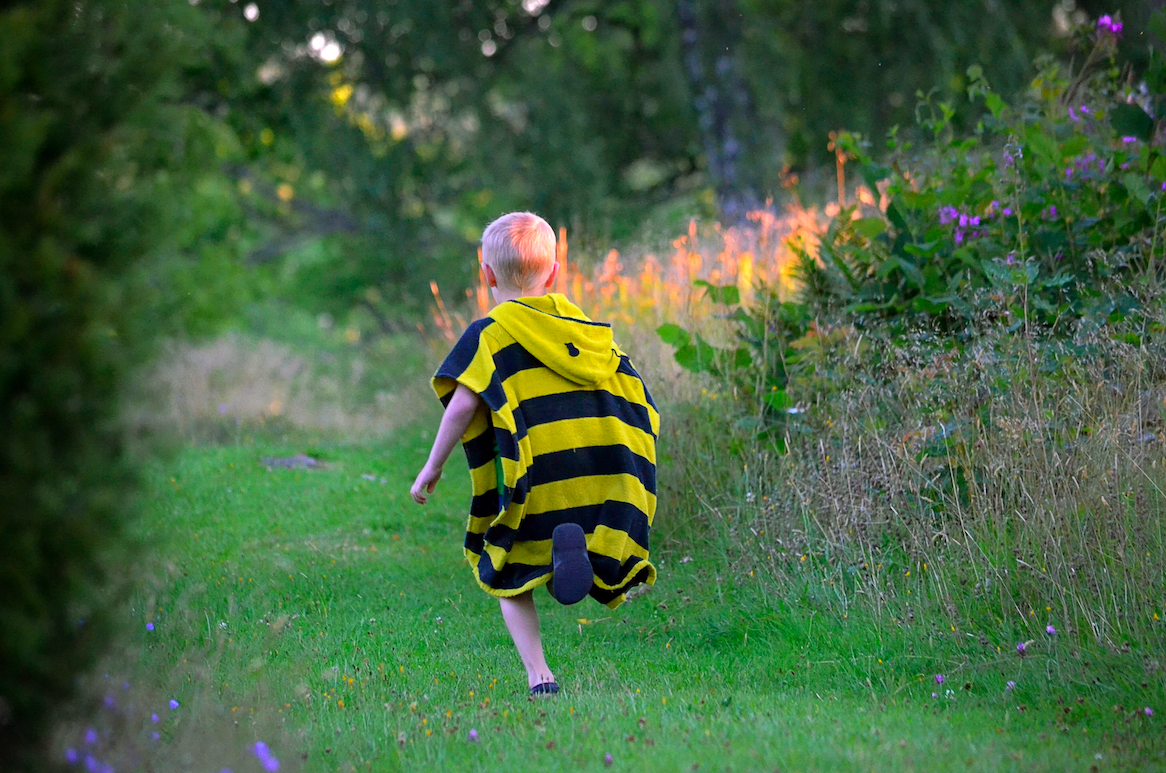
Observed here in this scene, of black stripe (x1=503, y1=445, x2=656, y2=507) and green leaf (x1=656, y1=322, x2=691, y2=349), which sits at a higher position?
Answer: green leaf (x1=656, y1=322, x2=691, y2=349)

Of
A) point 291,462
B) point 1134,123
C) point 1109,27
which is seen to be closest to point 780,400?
point 1134,123

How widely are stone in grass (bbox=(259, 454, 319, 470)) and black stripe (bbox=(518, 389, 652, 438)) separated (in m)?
4.60

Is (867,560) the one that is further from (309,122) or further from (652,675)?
(309,122)

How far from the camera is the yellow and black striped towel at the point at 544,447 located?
3557mm

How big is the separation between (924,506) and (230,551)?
3.68 metres

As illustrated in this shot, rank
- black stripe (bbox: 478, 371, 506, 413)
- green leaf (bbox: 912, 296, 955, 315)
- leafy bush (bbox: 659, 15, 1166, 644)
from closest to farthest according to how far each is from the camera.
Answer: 1. black stripe (bbox: 478, 371, 506, 413)
2. leafy bush (bbox: 659, 15, 1166, 644)
3. green leaf (bbox: 912, 296, 955, 315)

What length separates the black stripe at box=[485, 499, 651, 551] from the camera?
142 inches

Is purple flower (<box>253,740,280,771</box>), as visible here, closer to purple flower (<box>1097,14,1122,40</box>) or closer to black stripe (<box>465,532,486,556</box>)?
black stripe (<box>465,532,486,556</box>)

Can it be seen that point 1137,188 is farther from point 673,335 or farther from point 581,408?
point 581,408

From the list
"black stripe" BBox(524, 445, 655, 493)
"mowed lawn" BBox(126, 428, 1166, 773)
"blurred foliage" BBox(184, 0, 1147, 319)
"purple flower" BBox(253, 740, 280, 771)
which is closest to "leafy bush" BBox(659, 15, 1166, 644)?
"mowed lawn" BBox(126, 428, 1166, 773)

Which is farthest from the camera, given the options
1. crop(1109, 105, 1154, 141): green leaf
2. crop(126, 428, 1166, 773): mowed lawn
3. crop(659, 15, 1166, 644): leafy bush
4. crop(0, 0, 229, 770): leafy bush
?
crop(1109, 105, 1154, 141): green leaf

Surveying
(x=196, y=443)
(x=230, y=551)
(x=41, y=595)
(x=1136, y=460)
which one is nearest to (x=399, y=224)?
(x=196, y=443)

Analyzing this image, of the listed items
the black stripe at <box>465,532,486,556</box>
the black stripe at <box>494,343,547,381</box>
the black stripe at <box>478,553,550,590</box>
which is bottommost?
the black stripe at <box>478,553,550,590</box>

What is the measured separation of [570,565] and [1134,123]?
Answer: 3794 mm
